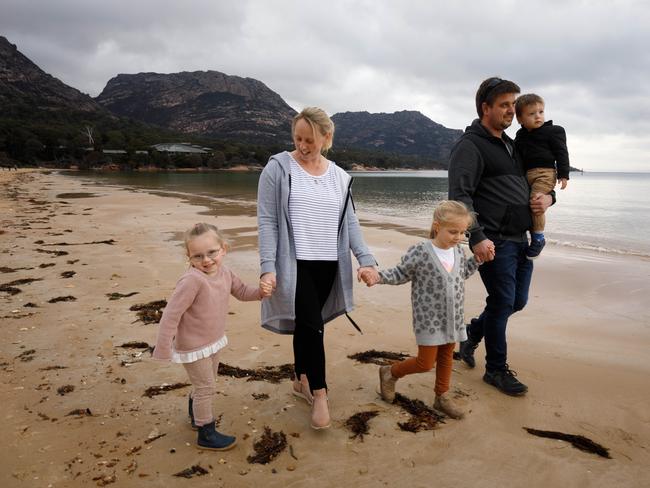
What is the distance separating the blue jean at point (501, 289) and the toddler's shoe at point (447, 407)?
61 centimetres

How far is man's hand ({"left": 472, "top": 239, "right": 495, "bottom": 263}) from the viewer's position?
2770mm

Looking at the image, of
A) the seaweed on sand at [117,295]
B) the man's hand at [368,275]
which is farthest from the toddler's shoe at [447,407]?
the seaweed on sand at [117,295]

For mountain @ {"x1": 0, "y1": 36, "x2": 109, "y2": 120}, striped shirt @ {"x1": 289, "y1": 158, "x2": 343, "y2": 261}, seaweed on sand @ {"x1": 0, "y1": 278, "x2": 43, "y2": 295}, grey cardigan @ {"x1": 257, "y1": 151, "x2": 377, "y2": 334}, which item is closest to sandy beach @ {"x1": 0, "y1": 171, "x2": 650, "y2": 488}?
seaweed on sand @ {"x1": 0, "y1": 278, "x2": 43, "y2": 295}

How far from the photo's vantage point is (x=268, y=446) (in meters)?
2.41

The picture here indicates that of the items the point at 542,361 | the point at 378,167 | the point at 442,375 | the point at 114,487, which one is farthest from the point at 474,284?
the point at 378,167

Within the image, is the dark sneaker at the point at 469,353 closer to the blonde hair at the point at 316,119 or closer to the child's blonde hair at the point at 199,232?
the blonde hair at the point at 316,119

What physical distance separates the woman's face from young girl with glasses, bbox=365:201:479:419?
0.83 metres

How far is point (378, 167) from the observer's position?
119125 mm

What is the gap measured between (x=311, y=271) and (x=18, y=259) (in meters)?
6.70

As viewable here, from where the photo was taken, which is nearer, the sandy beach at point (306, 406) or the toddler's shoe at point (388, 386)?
the sandy beach at point (306, 406)

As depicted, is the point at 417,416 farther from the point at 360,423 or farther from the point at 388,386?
the point at 360,423

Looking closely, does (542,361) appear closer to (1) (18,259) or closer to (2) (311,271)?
(2) (311,271)

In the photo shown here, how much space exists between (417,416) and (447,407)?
21 centimetres

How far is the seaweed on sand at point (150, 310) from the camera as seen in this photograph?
4434mm
